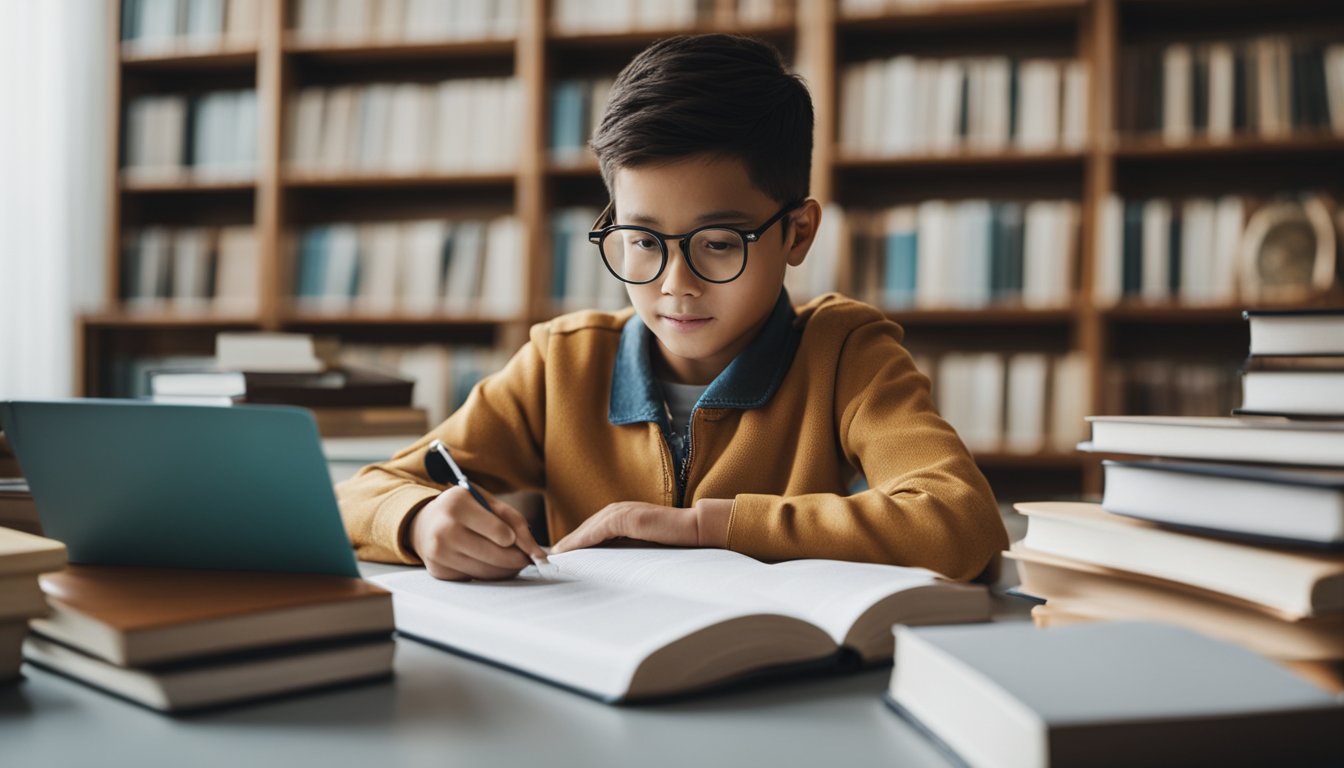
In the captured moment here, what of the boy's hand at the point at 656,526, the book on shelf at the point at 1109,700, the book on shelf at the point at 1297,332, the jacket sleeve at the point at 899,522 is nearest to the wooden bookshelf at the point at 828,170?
the jacket sleeve at the point at 899,522

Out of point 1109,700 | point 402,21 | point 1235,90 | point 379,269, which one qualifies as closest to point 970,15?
point 1235,90

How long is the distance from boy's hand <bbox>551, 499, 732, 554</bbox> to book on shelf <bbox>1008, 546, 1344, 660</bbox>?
27 centimetres

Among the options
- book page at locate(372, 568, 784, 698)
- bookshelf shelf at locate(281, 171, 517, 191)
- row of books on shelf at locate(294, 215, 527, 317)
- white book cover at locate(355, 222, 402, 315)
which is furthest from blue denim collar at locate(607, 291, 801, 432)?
white book cover at locate(355, 222, 402, 315)

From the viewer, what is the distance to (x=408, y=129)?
301cm

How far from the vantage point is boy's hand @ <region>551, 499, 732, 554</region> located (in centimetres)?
86

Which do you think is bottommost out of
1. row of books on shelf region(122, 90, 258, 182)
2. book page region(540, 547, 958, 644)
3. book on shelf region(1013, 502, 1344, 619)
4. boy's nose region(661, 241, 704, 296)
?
book page region(540, 547, 958, 644)

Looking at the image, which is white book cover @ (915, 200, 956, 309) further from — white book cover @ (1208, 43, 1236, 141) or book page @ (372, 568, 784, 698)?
book page @ (372, 568, 784, 698)

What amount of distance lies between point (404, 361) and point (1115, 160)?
193 cm

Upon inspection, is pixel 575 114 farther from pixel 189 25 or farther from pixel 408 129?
pixel 189 25

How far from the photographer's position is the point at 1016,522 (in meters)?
1.28

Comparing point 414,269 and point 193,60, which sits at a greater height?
point 193,60

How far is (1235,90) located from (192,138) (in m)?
2.80

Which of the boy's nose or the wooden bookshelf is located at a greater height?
the wooden bookshelf

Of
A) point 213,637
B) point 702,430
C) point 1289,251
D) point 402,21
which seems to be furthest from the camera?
point 402,21
